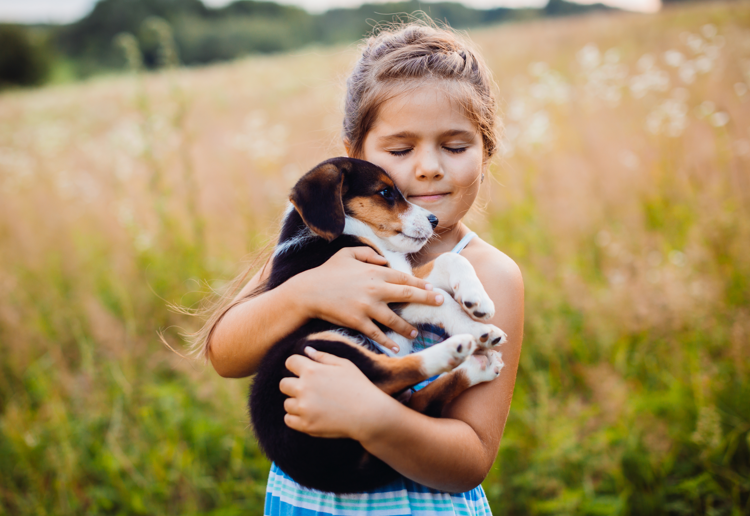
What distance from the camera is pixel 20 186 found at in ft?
21.6

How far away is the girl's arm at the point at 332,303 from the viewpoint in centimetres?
162

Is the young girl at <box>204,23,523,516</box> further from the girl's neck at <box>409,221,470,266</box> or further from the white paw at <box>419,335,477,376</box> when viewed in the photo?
the white paw at <box>419,335,477,376</box>

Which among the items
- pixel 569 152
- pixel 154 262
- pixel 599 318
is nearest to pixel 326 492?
pixel 599 318

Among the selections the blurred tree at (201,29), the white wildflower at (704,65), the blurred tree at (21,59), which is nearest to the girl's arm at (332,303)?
the white wildflower at (704,65)

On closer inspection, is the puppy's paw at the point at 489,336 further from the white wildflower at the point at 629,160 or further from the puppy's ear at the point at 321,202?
the white wildflower at the point at 629,160

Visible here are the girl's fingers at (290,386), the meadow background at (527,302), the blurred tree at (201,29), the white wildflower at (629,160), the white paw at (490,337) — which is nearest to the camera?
the girl's fingers at (290,386)

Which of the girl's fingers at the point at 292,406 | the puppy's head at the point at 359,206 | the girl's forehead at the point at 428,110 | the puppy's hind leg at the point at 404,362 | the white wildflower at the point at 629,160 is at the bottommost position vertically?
the girl's fingers at the point at 292,406

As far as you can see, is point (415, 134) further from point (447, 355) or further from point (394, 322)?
point (447, 355)

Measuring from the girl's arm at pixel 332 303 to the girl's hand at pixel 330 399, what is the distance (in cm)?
21

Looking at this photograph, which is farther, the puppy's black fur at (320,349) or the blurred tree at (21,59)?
the blurred tree at (21,59)

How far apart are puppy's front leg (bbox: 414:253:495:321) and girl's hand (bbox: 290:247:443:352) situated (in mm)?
90

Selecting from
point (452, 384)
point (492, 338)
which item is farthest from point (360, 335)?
point (492, 338)

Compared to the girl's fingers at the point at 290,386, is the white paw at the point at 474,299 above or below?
above

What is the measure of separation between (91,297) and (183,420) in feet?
6.22
